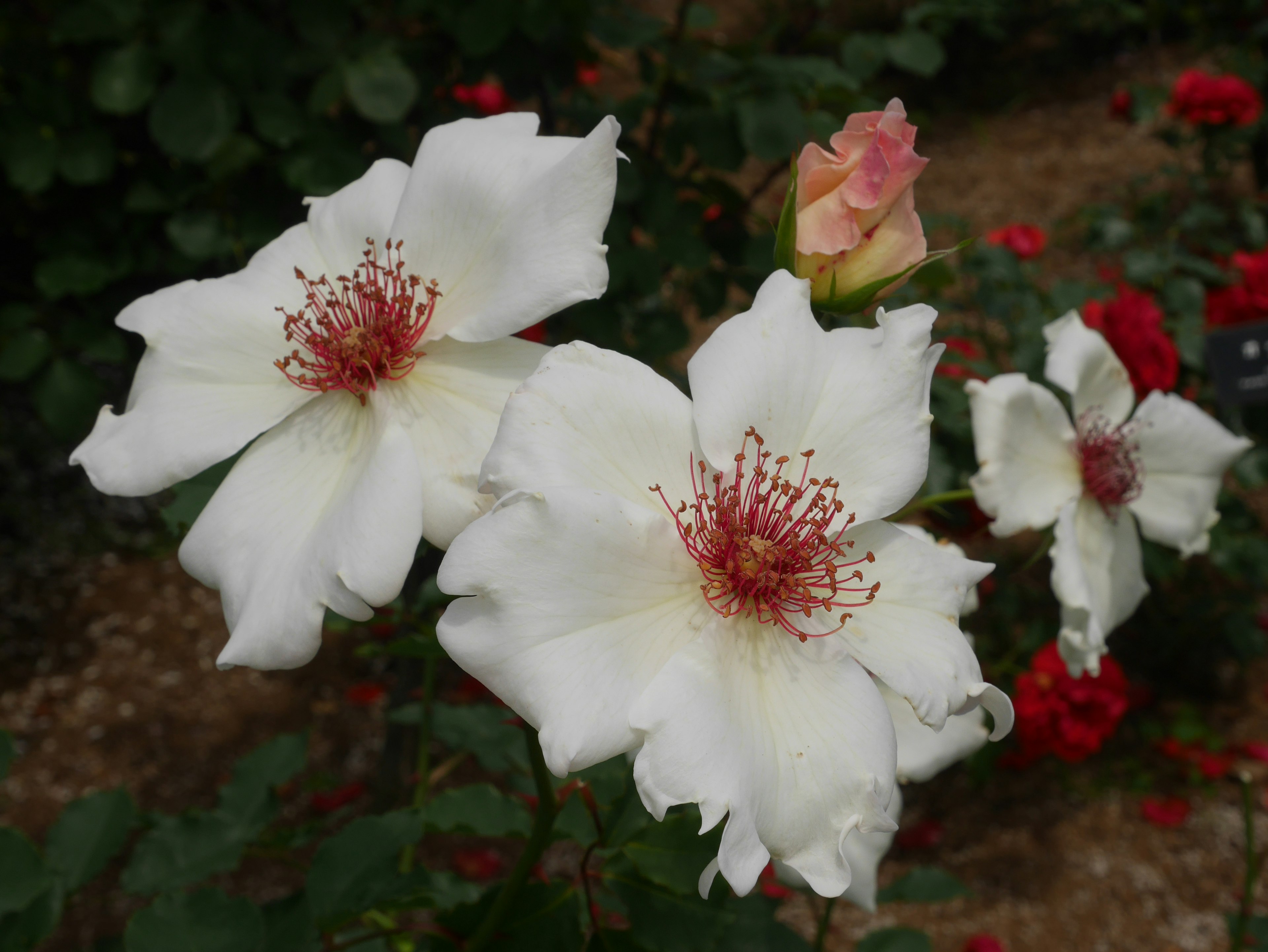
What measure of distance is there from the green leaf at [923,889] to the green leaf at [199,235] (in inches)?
88.3

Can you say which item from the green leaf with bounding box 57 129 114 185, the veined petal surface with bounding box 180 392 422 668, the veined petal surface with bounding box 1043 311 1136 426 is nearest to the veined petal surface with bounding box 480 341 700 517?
the veined petal surface with bounding box 180 392 422 668

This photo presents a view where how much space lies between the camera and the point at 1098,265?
5.40 meters

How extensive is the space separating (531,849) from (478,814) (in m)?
0.21

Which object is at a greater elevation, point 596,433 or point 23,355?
point 596,433

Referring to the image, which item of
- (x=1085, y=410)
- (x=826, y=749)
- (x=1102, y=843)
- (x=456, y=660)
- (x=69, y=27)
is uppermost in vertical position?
(x=69, y=27)

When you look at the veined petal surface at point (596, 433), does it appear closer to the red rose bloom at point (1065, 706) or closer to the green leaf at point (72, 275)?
the red rose bloom at point (1065, 706)

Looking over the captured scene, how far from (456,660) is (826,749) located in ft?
1.22

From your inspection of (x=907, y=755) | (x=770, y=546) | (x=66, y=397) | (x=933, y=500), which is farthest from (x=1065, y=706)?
(x=66, y=397)

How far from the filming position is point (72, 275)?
275 cm

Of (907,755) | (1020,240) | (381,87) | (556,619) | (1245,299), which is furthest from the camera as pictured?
(1020,240)

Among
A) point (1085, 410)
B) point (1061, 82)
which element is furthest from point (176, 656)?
point (1061, 82)

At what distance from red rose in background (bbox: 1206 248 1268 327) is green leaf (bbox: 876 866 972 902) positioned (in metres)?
1.91

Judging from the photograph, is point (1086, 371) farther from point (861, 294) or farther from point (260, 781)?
point (260, 781)

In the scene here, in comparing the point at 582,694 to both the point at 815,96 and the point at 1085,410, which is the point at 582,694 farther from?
the point at 815,96
